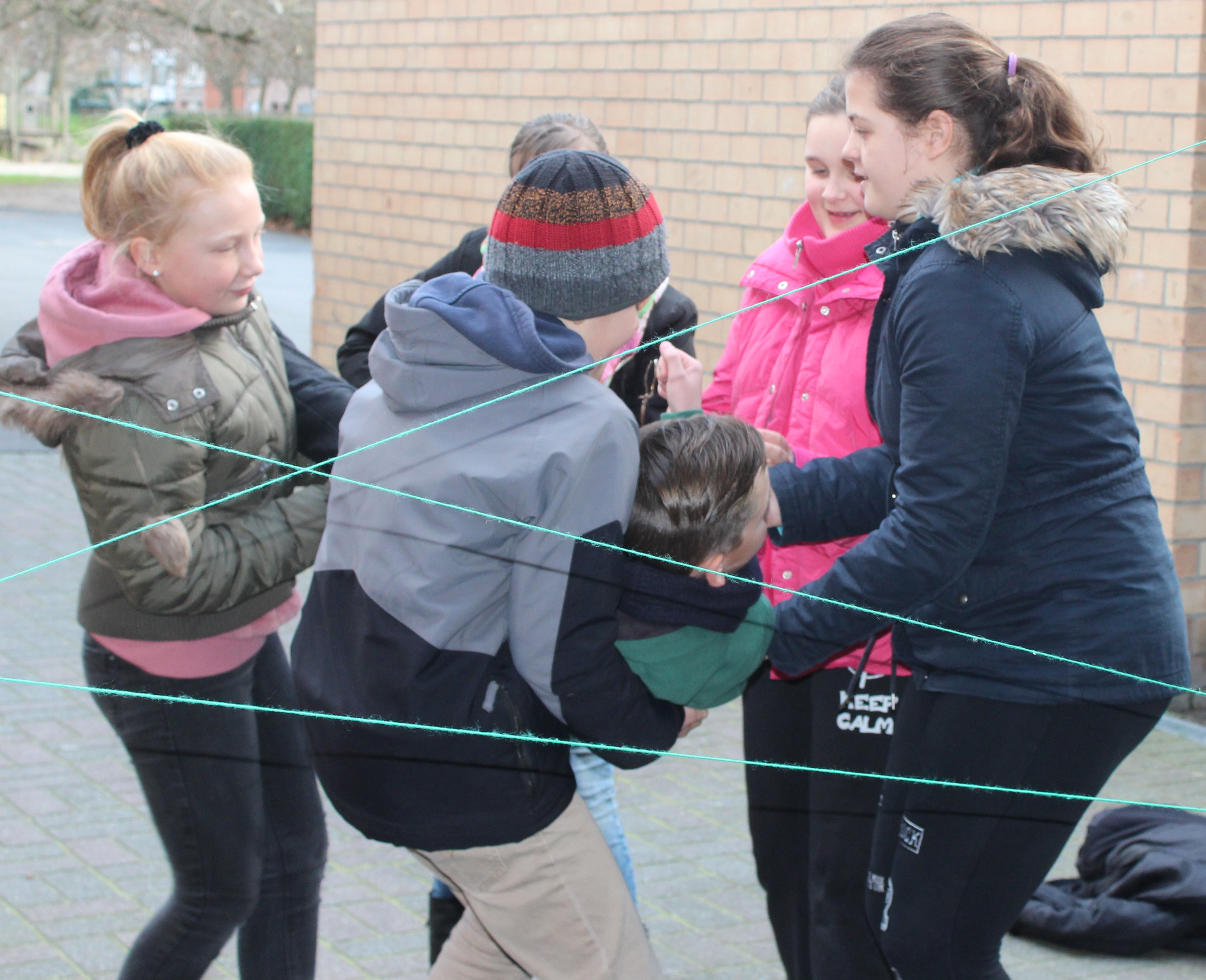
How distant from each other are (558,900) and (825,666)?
705 millimetres

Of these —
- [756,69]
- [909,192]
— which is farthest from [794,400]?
[756,69]

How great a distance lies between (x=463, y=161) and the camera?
7.30 meters

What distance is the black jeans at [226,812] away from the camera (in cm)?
205

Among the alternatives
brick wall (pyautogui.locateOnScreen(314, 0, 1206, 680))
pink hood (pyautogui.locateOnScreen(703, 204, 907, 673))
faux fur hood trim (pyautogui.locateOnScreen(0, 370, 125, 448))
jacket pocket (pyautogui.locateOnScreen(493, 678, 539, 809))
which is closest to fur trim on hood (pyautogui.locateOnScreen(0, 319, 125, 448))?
faux fur hood trim (pyautogui.locateOnScreen(0, 370, 125, 448))

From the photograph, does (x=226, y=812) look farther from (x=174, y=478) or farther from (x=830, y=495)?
(x=830, y=495)

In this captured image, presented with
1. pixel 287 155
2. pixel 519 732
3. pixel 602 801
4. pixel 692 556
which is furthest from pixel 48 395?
pixel 287 155

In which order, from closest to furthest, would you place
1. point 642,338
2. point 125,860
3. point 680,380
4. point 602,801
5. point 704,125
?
point 680,380, point 642,338, point 602,801, point 125,860, point 704,125

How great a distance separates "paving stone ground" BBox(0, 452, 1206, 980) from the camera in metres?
2.41

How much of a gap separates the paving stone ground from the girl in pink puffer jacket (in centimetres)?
44

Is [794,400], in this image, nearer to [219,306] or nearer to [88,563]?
[219,306]

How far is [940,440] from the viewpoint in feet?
5.62

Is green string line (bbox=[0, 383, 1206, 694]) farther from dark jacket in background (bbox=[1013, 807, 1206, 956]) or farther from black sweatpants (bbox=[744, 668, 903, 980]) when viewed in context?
dark jacket in background (bbox=[1013, 807, 1206, 956])

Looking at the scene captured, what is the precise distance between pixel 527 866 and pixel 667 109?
15.7ft

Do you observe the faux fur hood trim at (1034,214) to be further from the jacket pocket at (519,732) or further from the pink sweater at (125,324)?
the pink sweater at (125,324)
